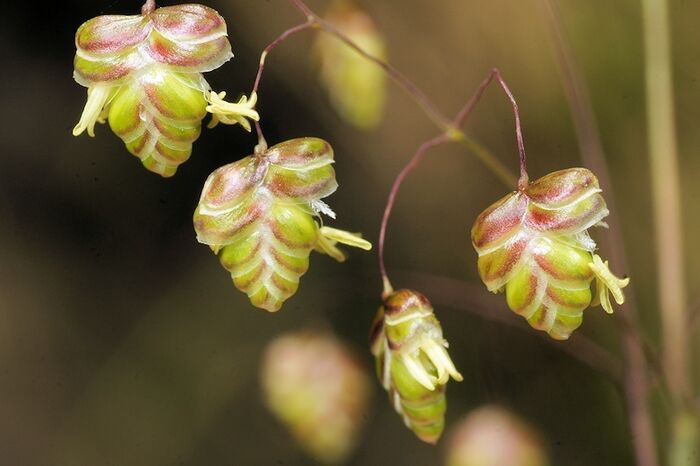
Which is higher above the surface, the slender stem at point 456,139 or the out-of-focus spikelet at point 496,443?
the slender stem at point 456,139

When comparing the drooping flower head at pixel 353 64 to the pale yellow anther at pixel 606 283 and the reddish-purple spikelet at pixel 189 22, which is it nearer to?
the reddish-purple spikelet at pixel 189 22

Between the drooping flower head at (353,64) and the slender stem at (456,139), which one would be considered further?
the drooping flower head at (353,64)

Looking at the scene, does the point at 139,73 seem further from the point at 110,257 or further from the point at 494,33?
the point at 110,257

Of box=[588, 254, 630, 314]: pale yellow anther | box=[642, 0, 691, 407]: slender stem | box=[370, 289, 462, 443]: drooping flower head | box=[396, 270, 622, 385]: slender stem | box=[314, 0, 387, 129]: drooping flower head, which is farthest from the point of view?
box=[396, 270, 622, 385]: slender stem

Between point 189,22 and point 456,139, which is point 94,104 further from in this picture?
point 456,139

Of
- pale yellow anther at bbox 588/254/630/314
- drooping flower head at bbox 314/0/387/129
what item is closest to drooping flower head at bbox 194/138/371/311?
pale yellow anther at bbox 588/254/630/314

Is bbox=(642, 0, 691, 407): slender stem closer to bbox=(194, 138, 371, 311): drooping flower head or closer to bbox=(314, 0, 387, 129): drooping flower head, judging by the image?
bbox=(314, 0, 387, 129): drooping flower head

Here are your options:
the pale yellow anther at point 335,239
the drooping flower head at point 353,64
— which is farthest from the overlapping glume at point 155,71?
the drooping flower head at point 353,64
